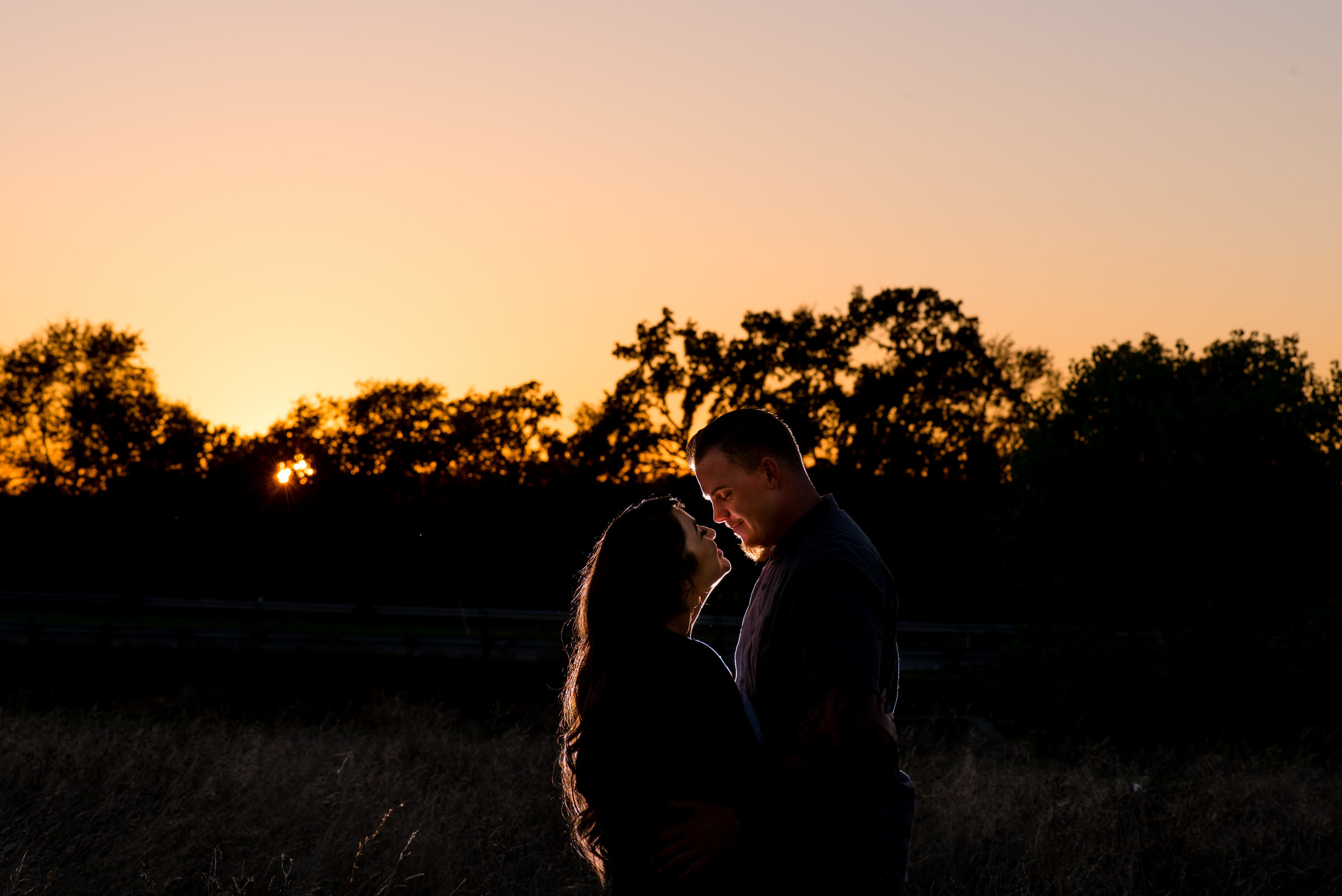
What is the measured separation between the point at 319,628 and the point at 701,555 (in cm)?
2840

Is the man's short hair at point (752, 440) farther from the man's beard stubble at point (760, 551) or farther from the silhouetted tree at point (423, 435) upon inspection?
the silhouetted tree at point (423, 435)

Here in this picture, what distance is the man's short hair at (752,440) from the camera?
12.1ft

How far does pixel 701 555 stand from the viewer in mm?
3201

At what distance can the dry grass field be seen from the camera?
6.29 m

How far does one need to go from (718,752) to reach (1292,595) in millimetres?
21337

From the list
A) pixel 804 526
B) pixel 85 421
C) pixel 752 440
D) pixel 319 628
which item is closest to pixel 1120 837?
pixel 804 526

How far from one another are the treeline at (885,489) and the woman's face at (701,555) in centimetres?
2373

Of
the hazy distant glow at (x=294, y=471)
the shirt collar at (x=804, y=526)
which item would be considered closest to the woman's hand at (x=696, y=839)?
the shirt collar at (x=804, y=526)

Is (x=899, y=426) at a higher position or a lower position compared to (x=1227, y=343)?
lower

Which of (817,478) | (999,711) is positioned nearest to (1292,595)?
(999,711)

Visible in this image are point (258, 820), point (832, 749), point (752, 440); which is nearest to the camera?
point (832, 749)

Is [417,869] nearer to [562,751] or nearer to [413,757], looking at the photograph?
[413,757]

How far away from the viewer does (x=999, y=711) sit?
22453 millimetres

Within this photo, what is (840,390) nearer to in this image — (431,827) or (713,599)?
(713,599)
